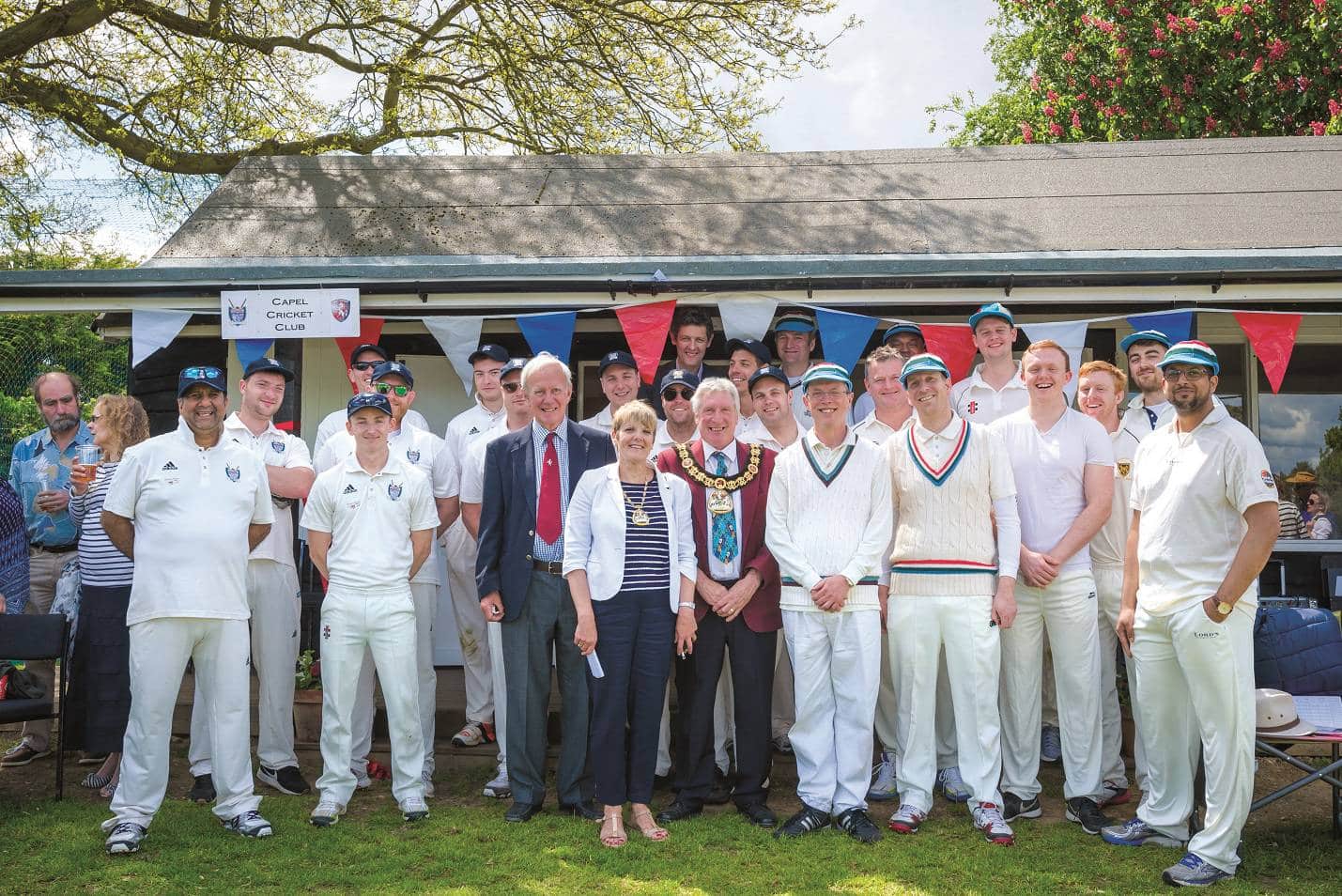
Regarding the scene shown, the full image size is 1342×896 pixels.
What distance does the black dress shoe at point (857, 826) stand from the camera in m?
4.50

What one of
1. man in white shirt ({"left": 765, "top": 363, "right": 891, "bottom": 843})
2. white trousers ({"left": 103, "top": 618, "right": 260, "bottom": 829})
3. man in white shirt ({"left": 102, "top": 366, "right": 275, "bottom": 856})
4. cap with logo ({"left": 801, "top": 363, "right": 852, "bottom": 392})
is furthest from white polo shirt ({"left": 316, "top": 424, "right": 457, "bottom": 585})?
cap with logo ({"left": 801, "top": 363, "right": 852, "bottom": 392})

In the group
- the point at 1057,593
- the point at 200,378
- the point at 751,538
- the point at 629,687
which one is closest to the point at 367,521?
the point at 200,378

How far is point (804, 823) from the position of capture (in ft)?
15.1

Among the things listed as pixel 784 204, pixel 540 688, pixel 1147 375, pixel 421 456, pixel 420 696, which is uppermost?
pixel 784 204

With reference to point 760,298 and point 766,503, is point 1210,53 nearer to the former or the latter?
point 760,298

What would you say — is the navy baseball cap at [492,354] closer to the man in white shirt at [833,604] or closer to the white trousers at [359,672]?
the white trousers at [359,672]

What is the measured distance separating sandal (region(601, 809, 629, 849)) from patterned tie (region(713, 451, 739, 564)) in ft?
3.79

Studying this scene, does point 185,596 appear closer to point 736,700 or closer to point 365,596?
point 365,596

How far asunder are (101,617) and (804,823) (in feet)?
11.3

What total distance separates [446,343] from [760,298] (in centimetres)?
188

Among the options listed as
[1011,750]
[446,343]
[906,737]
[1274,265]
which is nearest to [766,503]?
[906,737]

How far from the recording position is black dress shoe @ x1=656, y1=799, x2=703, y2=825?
15.8 feet

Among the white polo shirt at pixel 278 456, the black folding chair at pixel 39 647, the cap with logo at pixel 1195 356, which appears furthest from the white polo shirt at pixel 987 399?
the black folding chair at pixel 39 647

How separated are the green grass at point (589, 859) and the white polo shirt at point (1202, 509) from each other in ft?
3.49
